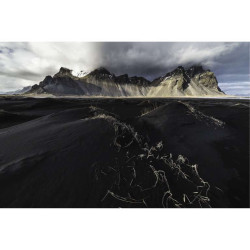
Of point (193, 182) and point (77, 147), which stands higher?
point (77, 147)

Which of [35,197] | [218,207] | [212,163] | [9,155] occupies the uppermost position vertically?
[9,155]

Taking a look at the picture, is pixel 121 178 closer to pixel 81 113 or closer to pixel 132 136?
pixel 132 136

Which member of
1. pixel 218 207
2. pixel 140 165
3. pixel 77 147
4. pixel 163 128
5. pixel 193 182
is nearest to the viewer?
pixel 218 207

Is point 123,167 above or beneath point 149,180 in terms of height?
above

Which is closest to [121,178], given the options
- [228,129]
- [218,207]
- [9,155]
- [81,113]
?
[218,207]

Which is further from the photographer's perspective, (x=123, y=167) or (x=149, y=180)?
(x=123, y=167)
